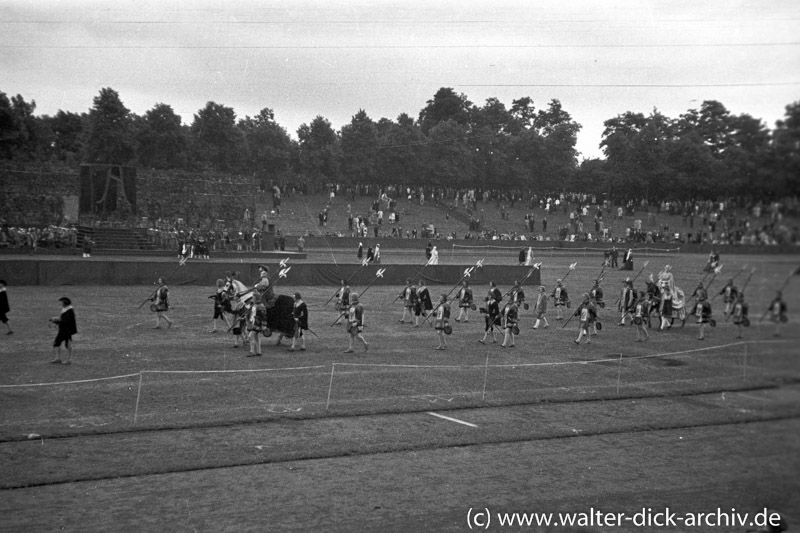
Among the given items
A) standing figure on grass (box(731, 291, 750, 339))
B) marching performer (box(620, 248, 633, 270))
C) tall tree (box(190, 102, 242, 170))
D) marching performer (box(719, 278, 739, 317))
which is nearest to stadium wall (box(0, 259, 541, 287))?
marching performer (box(620, 248, 633, 270))

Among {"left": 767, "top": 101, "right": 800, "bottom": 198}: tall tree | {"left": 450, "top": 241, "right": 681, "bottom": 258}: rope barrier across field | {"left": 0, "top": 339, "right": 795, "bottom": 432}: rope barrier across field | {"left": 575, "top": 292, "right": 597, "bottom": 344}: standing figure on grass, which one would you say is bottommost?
{"left": 0, "top": 339, "right": 795, "bottom": 432}: rope barrier across field

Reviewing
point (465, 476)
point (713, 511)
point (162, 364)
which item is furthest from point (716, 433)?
point (162, 364)

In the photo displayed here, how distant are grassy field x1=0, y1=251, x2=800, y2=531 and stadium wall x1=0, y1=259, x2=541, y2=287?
14.1 m

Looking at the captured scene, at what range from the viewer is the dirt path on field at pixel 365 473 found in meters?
10.7

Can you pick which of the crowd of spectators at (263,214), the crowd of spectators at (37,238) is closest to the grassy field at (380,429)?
the crowd of spectators at (263,214)

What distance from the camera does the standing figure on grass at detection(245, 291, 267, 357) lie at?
23125 millimetres

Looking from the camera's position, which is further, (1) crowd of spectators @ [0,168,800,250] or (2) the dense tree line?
(2) the dense tree line

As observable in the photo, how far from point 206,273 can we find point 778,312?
42807 millimetres

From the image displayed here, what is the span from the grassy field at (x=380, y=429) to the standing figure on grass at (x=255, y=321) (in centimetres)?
59

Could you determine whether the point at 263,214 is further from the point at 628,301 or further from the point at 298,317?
the point at 298,317

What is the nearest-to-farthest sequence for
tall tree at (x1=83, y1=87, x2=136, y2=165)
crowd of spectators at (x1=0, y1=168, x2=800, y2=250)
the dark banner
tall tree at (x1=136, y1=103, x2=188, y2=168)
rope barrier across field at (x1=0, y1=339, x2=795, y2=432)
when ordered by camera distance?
rope barrier across field at (x1=0, y1=339, x2=795, y2=432)
crowd of spectators at (x1=0, y1=168, x2=800, y2=250)
the dark banner
tall tree at (x1=83, y1=87, x2=136, y2=165)
tall tree at (x1=136, y1=103, x2=188, y2=168)

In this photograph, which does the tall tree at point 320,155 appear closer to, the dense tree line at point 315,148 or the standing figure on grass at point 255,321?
the dense tree line at point 315,148

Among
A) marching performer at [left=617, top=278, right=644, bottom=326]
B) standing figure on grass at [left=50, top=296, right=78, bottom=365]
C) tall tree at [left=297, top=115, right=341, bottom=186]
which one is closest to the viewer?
standing figure on grass at [left=50, top=296, right=78, bottom=365]

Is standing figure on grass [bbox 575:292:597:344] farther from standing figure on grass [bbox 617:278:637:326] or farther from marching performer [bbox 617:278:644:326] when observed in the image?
standing figure on grass [bbox 617:278:637:326]
